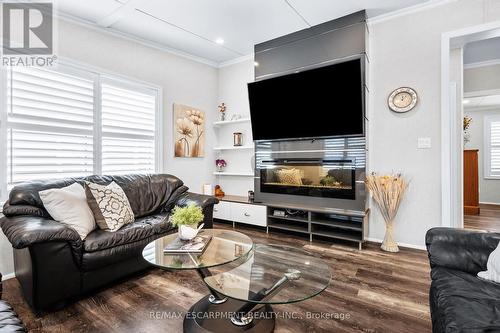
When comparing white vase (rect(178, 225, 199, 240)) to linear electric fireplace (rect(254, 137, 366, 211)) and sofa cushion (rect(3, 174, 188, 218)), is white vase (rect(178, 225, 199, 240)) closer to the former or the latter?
sofa cushion (rect(3, 174, 188, 218))

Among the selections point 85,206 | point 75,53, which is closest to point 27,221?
point 85,206

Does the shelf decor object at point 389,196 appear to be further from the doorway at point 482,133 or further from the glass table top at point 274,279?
the doorway at point 482,133

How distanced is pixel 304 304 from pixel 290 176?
2093mm

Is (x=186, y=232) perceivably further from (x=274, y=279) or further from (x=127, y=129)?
(x=127, y=129)

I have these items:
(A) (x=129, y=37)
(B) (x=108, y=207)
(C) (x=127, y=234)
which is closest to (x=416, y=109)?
(C) (x=127, y=234)

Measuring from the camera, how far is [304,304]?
Answer: 1950mm

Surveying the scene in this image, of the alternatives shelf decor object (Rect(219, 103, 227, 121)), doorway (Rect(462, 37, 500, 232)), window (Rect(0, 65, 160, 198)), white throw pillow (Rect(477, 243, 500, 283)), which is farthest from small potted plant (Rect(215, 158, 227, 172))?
doorway (Rect(462, 37, 500, 232))

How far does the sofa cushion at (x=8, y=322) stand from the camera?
1017mm

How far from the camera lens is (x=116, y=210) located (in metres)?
2.46

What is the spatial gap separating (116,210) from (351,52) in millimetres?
3249

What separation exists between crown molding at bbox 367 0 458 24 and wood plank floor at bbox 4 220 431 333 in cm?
284

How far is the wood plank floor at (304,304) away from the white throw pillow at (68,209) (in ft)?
1.87

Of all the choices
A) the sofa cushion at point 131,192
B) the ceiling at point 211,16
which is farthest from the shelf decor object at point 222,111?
the sofa cushion at point 131,192

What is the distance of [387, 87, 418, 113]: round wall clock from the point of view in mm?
3068
